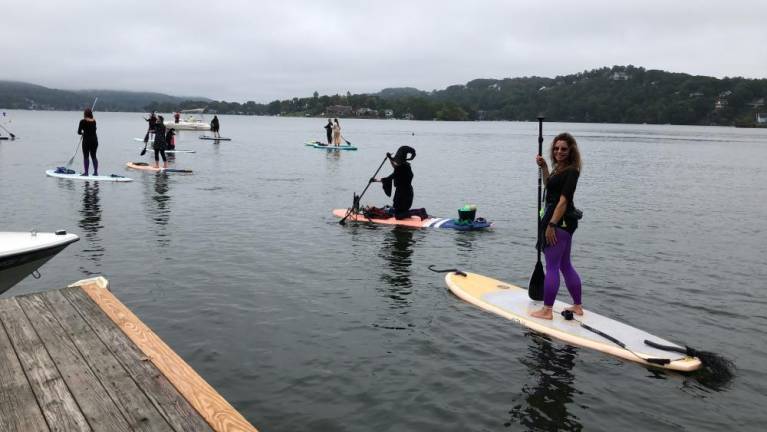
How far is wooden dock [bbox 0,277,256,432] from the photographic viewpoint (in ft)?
14.3

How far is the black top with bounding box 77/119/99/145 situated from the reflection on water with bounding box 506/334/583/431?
19.2m

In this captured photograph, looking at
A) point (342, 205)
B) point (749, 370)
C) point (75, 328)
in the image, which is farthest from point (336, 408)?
point (342, 205)

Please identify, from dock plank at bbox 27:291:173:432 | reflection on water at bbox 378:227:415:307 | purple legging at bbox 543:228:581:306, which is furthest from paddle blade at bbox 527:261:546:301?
dock plank at bbox 27:291:173:432

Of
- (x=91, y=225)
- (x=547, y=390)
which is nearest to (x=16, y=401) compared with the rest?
(x=547, y=390)

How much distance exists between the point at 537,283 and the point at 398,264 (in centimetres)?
374

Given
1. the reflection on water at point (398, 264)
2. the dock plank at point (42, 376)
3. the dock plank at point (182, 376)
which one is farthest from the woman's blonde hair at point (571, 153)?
the dock plank at point (42, 376)

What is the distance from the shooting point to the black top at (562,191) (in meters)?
7.55

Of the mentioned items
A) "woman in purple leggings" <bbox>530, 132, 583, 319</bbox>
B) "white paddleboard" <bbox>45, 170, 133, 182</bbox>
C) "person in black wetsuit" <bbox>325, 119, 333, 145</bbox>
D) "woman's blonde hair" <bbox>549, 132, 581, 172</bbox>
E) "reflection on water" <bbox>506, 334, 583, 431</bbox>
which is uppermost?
"person in black wetsuit" <bbox>325, 119, 333, 145</bbox>

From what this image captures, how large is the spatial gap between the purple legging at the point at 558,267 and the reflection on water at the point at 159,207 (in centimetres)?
865

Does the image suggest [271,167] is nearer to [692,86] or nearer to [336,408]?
[336,408]

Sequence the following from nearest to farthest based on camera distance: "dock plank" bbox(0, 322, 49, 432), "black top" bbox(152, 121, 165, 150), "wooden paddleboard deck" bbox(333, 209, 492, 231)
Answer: "dock plank" bbox(0, 322, 49, 432)
"wooden paddleboard deck" bbox(333, 209, 492, 231)
"black top" bbox(152, 121, 165, 150)

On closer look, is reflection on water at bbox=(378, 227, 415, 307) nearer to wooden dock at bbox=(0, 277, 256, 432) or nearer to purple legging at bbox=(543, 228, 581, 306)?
purple legging at bbox=(543, 228, 581, 306)

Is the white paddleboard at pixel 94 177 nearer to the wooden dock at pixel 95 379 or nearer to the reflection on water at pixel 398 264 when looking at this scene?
the reflection on water at pixel 398 264

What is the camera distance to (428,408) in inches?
252
